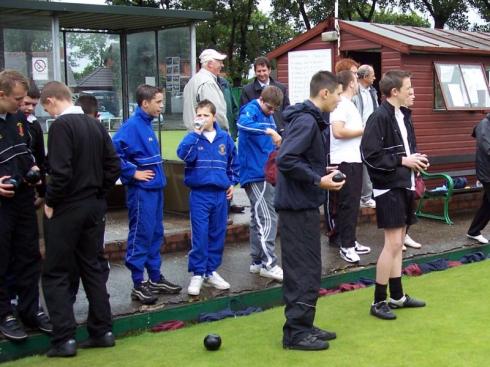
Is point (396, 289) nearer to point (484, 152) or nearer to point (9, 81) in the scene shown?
point (484, 152)

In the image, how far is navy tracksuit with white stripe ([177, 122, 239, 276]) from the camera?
602 centimetres

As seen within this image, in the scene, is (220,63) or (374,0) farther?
(374,0)

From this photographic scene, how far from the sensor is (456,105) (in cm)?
1066

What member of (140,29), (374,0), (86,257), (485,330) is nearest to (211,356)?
(86,257)

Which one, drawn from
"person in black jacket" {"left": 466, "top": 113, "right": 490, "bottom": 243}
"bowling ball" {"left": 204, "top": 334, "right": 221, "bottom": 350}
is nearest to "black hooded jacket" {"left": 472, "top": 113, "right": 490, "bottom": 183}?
"person in black jacket" {"left": 466, "top": 113, "right": 490, "bottom": 243}

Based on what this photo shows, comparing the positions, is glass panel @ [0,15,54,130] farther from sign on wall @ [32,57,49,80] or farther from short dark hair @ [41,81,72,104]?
short dark hair @ [41,81,72,104]

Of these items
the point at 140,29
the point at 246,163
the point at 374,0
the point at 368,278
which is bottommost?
the point at 368,278

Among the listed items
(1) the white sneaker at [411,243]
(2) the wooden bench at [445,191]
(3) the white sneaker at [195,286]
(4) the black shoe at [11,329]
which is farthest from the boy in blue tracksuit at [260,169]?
(2) the wooden bench at [445,191]

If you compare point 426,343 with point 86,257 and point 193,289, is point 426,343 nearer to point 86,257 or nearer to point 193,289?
point 193,289

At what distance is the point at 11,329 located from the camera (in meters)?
4.93

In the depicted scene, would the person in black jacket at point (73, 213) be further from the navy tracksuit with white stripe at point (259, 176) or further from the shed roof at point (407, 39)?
the shed roof at point (407, 39)

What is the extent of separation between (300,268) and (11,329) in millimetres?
2131

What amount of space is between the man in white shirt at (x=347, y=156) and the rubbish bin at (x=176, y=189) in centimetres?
207

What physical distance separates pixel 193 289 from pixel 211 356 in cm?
121
